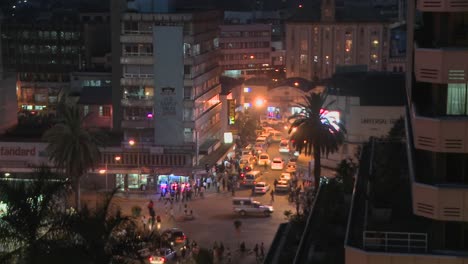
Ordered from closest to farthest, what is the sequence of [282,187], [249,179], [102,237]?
[102,237], [282,187], [249,179]

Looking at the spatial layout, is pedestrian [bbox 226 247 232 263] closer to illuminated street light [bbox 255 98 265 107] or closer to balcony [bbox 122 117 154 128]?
balcony [bbox 122 117 154 128]

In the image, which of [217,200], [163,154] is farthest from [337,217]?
[163,154]

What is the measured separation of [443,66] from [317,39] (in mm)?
90236

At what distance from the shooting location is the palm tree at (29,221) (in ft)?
67.3

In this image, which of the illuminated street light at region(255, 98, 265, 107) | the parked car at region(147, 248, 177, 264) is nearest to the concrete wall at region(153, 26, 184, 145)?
the parked car at region(147, 248, 177, 264)

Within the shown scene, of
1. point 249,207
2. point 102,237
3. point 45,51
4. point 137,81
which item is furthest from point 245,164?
point 102,237

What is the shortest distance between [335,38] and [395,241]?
8899 centimetres

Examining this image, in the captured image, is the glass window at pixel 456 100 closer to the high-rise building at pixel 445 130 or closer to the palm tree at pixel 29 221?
the high-rise building at pixel 445 130

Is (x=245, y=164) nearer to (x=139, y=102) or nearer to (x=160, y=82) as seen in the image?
(x=139, y=102)

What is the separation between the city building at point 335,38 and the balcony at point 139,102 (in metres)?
37.7

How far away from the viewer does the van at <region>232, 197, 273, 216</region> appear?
183 ft

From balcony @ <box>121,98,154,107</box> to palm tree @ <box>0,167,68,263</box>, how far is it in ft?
148

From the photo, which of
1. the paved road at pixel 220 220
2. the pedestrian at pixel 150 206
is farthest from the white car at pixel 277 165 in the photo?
the pedestrian at pixel 150 206

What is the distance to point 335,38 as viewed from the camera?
104750mm
